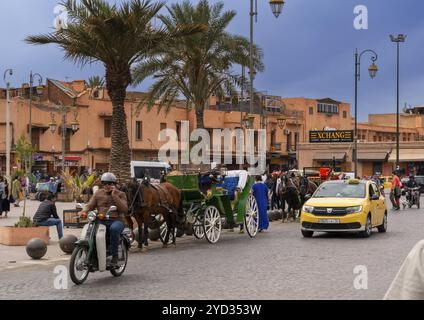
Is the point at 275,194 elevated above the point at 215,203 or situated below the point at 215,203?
below

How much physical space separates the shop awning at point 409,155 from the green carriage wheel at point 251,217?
52817 mm

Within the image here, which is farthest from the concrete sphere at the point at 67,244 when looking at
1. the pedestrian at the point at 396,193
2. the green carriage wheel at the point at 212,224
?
the pedestrian at the point at 396,193

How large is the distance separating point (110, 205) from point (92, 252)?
39.5 inches

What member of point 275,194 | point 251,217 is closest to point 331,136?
point 275,194

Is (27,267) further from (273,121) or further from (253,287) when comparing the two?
(273,121)

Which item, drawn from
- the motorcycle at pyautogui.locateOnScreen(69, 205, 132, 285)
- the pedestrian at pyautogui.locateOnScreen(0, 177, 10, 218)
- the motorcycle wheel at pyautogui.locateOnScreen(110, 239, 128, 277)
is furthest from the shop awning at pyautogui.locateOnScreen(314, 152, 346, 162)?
the motorcycle at pyautogui.locateOnScreen(69, 205, 132, 285)

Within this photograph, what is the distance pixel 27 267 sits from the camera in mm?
14352

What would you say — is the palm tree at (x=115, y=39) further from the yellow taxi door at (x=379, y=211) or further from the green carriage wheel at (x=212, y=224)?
the yellow taxi door at (x=379, y=211)

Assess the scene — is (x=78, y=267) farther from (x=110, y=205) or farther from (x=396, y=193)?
(x=396, y=193)

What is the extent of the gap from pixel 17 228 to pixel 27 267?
403 cm

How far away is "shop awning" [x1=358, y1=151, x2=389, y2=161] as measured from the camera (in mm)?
72688

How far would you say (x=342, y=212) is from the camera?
19.5 m

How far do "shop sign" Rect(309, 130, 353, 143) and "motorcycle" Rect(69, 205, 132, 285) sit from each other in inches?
2464

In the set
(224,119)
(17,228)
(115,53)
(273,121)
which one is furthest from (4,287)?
(273,121)
